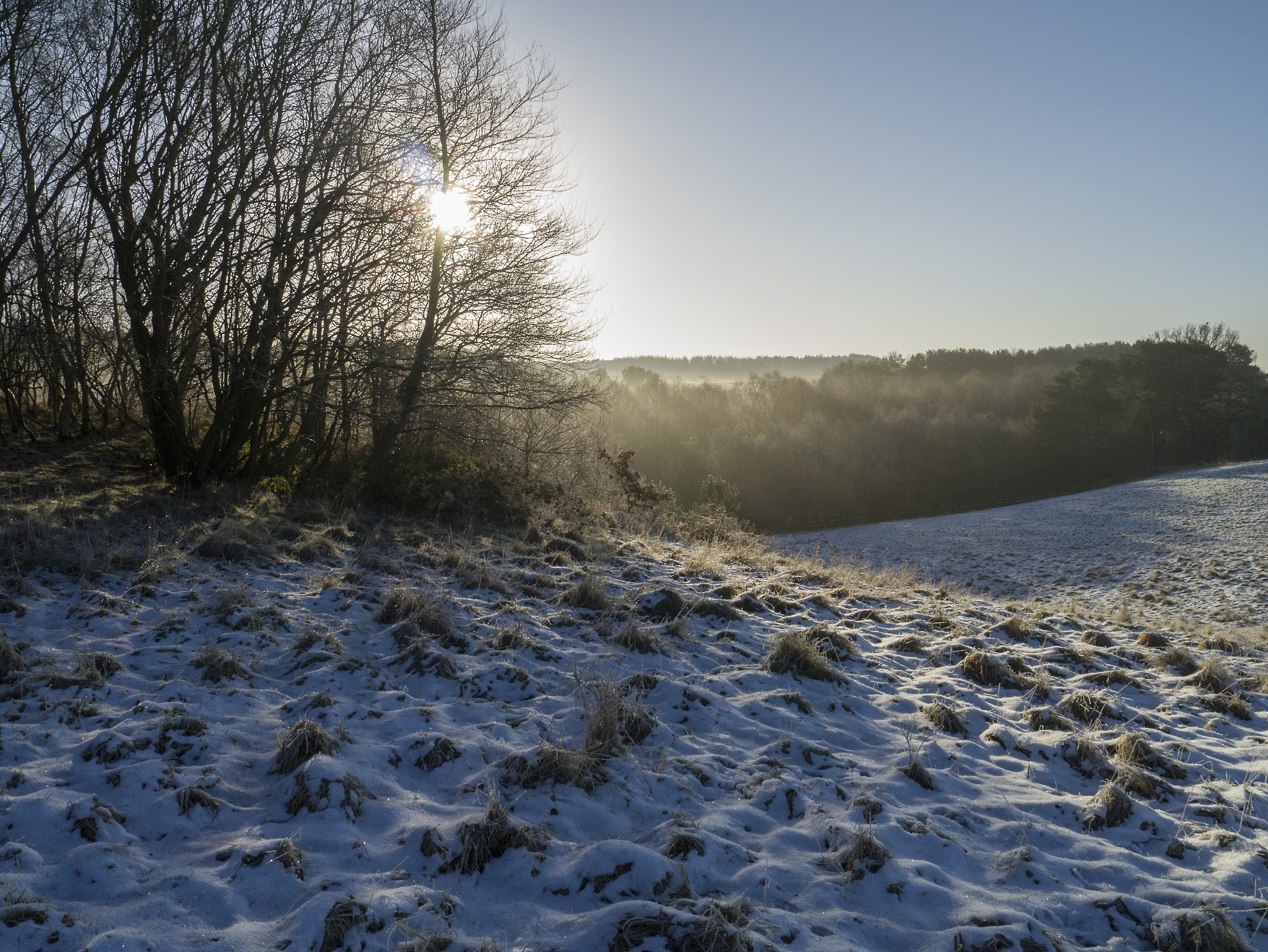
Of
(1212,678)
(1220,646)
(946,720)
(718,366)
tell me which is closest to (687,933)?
(946,720)

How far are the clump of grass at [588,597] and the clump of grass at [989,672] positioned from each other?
9.98ft

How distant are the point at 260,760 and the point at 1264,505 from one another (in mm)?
34181

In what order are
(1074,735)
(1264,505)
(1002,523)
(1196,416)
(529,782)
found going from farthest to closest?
(1196,416)
(1002,523)
(1264,505)
(1074,735)
(529,782)

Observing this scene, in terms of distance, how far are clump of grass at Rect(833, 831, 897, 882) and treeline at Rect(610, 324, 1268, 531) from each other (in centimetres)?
3892

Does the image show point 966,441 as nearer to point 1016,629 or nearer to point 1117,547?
point 1117,547

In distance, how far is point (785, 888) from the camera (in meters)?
2.88

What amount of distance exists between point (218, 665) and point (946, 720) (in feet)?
15.2

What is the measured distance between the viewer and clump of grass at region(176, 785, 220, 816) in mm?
2984

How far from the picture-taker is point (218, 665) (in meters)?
4.15

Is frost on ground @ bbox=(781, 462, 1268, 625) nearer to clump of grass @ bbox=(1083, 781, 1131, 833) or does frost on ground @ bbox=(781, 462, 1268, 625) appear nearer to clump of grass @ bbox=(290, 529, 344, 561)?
clump of grass @ bbox=(290, 529, 344, 561)

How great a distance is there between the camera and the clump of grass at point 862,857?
3.00m

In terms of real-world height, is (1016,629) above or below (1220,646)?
above

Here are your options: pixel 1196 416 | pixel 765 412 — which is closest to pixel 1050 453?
pixel 1196 416

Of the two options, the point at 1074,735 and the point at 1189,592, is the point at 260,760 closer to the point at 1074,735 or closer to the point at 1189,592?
the point at 1074,735
